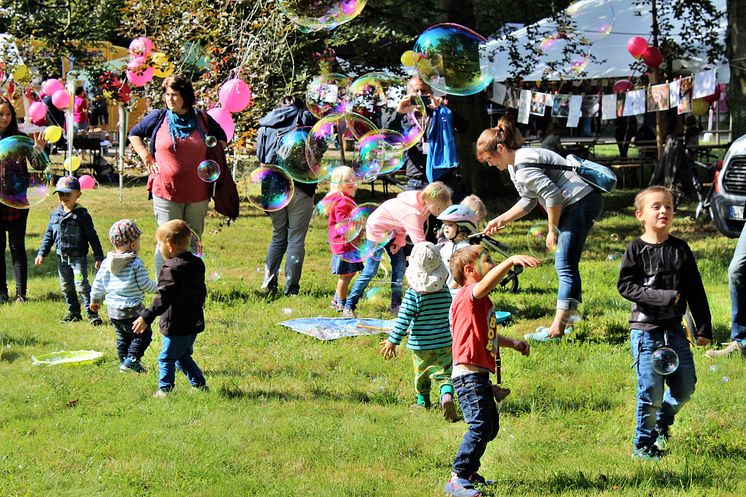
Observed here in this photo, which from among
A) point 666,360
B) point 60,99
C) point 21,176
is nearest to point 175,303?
point 666,360

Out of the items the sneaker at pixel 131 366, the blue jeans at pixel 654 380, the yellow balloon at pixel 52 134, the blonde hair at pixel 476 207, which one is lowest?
the sneaker at pixel 131 366

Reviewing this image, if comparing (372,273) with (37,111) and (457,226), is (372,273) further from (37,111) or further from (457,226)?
(37,111)

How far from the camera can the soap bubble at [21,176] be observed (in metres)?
7.94

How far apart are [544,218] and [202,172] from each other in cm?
819

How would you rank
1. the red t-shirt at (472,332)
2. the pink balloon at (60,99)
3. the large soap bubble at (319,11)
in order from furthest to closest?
the pink balloon at (60,99), the large soap bubble at (319,11), the red t-shirt at (472,332)

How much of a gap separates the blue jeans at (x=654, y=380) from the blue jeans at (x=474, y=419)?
825mm

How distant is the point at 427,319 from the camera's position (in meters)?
5.39

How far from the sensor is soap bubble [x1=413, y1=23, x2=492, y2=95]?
776cm

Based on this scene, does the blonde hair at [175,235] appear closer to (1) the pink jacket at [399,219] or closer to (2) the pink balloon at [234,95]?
(1) the pink jacket at [399,219]

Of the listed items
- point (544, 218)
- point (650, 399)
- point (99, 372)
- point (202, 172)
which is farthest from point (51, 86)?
point (650, 399)

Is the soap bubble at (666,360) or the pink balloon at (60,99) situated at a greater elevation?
the pink balloon at (60,99)

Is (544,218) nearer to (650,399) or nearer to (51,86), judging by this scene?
(51,86)

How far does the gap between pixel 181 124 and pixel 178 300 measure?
222 centimetres

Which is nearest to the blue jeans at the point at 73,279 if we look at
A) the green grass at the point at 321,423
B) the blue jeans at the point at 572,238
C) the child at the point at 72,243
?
the child at the point at 72,243
